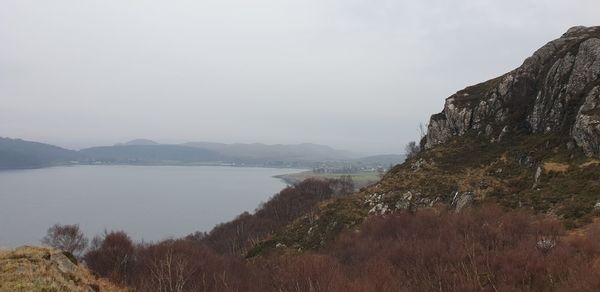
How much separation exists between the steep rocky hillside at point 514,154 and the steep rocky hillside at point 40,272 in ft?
94.7

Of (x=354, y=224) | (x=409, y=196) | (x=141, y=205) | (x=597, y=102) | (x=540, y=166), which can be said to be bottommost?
(x=141, y=205)

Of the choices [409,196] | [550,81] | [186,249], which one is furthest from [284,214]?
[550,81]

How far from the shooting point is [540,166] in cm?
3716

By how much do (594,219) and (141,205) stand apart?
593 ft

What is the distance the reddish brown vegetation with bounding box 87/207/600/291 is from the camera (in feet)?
64.1

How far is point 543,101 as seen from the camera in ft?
148

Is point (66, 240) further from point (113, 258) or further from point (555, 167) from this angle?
point (555, 167)

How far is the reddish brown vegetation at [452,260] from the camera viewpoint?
64.1 feet

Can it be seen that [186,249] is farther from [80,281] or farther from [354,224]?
[80,281]

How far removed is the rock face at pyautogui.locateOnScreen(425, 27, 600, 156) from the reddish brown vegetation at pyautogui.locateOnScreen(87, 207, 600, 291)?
43.6 ft

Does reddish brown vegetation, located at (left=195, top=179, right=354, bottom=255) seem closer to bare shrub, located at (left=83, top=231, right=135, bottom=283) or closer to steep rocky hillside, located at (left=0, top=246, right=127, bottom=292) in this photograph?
bare shrub, located at (left=83, top=231, right=135, bottom=283)

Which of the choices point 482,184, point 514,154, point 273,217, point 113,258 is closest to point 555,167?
point 482,184

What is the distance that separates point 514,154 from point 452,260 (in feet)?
80.7

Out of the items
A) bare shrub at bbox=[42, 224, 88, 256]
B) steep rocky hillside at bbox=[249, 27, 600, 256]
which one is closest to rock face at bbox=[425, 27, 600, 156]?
steep rocky hillside at bbox=[249, 27, 600, 256]
